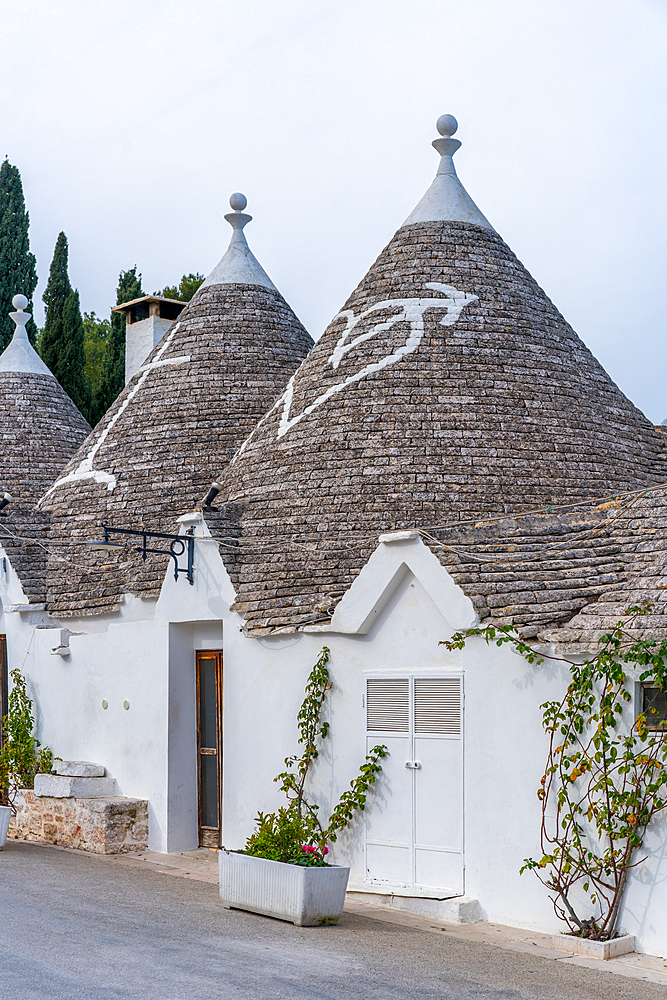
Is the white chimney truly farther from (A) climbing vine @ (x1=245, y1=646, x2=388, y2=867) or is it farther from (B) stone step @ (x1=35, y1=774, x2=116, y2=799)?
(A) climbing vine @ (x1=245, y1=646, x2=388, y2=867)

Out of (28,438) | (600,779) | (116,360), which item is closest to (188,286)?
(116,360)

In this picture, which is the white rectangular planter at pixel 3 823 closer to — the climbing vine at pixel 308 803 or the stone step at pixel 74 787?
the stone step at pixel 74 787

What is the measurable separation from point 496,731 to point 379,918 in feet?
5.90

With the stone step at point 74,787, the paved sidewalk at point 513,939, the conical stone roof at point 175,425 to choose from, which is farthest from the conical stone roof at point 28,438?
the paved sidewalk at point 513,939

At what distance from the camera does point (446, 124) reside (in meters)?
14.4

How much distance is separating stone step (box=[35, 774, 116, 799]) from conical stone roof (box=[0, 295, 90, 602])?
3468mm

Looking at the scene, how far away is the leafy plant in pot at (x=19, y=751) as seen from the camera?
14.5 meters

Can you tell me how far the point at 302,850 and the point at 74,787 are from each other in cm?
487

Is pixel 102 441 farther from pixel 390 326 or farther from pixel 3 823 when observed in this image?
pixel 3 823

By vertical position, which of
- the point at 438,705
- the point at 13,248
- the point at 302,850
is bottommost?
the point at 302,850

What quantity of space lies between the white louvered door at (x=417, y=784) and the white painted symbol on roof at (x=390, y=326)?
4.02 metres

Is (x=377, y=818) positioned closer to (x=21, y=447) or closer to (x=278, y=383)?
(x=278, y=383)

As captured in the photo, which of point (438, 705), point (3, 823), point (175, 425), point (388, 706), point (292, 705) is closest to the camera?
point (438, 705)

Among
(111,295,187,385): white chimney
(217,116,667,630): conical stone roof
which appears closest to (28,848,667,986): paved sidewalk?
(217,116,667,630): conical stone roof
